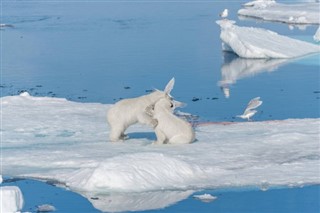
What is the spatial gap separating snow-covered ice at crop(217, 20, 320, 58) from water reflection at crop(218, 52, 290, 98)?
20cm

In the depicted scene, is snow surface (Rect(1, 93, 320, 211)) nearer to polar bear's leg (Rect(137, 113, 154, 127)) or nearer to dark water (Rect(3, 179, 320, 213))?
dark water (Rect(3, 179, 320, 213))

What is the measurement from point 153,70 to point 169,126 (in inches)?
296

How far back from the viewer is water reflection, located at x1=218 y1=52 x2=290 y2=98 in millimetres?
15512

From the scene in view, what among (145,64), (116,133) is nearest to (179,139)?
(116,133)

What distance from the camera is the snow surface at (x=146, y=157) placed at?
7.18m

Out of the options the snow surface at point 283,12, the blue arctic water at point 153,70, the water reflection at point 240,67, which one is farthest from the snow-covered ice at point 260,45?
the snow surface at point 283,12

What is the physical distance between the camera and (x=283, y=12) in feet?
100

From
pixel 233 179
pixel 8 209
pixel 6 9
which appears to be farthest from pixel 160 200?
pixel 6 9

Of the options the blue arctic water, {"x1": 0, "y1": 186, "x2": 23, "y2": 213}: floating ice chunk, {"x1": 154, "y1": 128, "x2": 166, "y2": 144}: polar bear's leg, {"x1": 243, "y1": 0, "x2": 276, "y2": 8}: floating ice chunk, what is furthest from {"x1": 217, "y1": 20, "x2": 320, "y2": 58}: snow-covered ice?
{"x1": 243, "y1": 0, "x2": 276, "y2": 8}: floating ice chunk

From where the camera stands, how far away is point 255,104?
11656 mm

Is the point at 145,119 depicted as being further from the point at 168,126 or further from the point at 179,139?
the point at 179,139

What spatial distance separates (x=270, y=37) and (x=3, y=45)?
7.58 m

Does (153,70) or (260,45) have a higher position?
(260,45)

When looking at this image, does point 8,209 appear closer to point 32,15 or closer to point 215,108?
point 215,108
